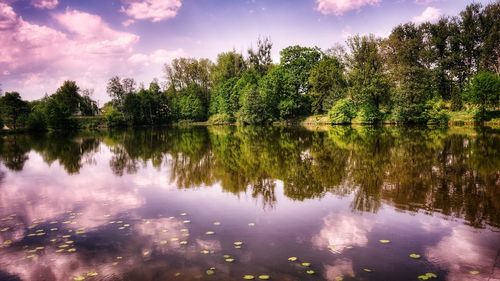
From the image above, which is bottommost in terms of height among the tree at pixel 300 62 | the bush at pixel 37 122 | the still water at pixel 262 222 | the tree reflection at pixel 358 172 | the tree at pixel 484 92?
the still water at pixel 262 222

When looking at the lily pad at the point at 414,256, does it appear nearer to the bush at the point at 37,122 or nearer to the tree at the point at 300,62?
the tree at the point at 300,62

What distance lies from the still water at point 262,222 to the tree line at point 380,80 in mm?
38803

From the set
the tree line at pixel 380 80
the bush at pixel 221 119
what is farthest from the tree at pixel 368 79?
the bush at pixel 221 119

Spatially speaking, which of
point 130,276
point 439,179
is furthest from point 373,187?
point 130,276

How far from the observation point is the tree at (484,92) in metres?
51.9

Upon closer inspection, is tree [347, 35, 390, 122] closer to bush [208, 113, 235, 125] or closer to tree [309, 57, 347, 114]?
tree [309, 57, 347, 114]

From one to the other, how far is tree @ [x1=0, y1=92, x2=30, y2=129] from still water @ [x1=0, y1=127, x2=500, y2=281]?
220ft

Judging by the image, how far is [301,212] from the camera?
41.4ft

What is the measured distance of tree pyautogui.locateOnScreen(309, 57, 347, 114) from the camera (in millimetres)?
69812

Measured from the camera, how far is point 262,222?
11609mm

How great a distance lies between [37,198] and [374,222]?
14.4m

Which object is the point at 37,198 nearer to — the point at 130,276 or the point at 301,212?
the point at 130,276

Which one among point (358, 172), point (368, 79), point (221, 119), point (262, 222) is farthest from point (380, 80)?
point (262, 222)

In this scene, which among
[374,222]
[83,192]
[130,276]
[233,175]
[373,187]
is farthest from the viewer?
Result: [233,175]
